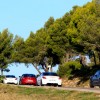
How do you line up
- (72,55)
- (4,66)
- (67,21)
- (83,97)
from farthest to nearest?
(4,66) → (72,55) → (67,21) → (83,97)

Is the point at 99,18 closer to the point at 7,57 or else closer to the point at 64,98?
the point at 64,98

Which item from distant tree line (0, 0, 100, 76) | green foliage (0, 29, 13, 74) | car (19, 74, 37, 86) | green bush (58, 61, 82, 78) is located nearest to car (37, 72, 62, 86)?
distant tree line (0, 0, 100, 76)

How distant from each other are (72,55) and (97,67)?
27.5 feet

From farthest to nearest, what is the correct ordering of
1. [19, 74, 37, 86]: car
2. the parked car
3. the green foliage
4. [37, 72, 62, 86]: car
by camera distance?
the green foliage, [19, 74, 37, 86]: car, [37, 72, 62, 86]: car, the parked car

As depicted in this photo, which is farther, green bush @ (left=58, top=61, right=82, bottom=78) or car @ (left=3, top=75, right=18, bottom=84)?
green bush @ (left=58, top=61, right=82, bottom=78)

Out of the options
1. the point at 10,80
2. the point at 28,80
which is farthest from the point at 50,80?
the point at 10,80

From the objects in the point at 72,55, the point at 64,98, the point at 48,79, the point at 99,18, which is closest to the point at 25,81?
the point at 48,79

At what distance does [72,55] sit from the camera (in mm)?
71500

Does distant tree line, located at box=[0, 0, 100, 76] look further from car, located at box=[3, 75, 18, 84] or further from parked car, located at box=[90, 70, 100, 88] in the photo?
car, located at box=[3, 75, 18, 84]

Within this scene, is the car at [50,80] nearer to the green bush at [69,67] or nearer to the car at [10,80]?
the car at [10,80]

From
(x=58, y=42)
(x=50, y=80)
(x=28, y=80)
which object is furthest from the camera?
(x=58, y=42)

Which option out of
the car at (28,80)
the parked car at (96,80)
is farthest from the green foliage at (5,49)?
the parked car at (96,80)

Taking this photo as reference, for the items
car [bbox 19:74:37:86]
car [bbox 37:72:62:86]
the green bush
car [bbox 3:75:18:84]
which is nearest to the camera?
car [bbox 37:72:62:86]

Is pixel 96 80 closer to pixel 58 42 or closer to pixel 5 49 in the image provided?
pixel 58 42
